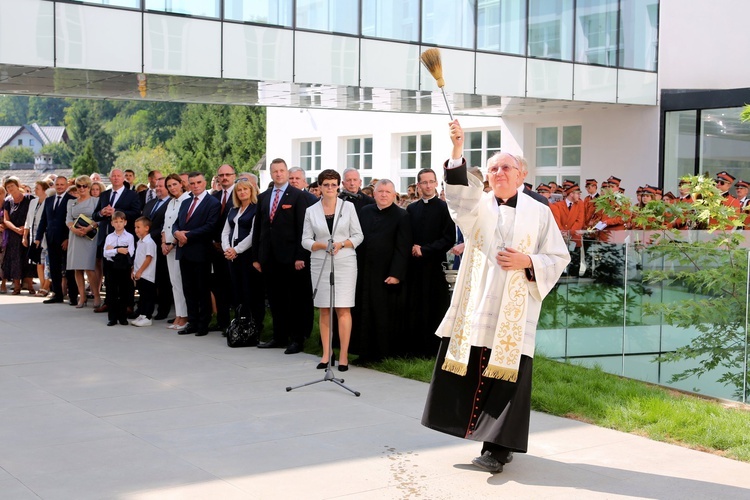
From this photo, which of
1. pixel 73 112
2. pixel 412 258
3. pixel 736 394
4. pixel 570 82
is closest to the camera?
pixel 736 394

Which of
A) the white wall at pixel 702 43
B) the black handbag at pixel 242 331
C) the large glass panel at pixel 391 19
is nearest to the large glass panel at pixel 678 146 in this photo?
the white wall at pixel 702 43

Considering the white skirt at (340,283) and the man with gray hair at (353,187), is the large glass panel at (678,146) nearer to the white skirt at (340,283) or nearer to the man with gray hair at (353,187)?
the man with gray hair at (353,187)

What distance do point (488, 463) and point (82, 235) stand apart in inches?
386

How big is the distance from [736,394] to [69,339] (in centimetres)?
778

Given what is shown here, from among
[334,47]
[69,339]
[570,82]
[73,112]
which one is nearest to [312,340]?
[69,339]

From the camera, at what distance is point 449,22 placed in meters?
24.4

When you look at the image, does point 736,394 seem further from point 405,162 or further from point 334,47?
point 405,162

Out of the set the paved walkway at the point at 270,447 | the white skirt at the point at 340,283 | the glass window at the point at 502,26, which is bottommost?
the paved walkway at the point at 270,447

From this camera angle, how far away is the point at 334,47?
2181 cm

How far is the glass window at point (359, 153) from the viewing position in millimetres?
36562

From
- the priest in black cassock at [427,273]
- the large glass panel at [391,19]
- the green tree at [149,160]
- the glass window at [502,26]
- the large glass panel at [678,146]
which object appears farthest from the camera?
the green tree at [149,160]

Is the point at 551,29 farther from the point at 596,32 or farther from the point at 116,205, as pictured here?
the point at 116,205

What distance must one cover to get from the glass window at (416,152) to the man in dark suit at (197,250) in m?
21.5

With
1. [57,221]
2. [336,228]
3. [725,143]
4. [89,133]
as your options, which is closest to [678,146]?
[725,143]
